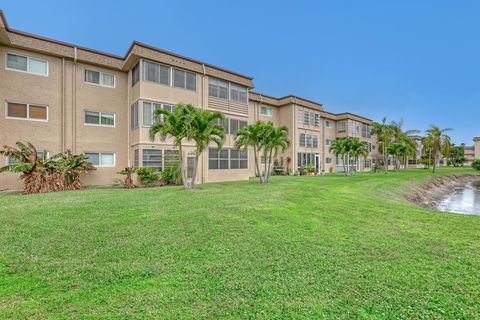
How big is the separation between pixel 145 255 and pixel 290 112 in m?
28.5

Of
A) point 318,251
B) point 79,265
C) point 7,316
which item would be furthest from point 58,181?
point 318,251

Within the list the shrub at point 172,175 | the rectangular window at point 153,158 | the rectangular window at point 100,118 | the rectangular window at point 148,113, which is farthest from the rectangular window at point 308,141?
the rectangular window at point 100,118

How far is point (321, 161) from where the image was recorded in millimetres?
36375

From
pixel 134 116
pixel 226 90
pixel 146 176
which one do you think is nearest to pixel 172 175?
pixel 146 176

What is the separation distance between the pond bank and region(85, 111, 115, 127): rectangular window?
2099 centimetres

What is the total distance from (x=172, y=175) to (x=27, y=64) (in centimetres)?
1058

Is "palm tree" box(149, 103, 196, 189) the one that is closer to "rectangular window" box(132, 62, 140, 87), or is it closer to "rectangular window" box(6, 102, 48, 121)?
"rectangular window" box(132, 62, 140, 87)

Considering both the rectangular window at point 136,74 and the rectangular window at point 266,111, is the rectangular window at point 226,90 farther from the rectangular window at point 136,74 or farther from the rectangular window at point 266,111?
the rectangular window at point 266,111

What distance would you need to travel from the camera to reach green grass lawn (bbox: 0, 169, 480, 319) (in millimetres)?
3250

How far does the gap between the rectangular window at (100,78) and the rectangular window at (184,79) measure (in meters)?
4.37

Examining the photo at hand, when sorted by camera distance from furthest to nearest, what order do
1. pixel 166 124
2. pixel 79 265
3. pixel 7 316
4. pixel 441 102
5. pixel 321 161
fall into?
pixel 441 102 < pixel 321 161 < pixel 166 124 < pixel 79 265 < pixel 7 316

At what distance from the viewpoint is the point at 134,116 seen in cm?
1775

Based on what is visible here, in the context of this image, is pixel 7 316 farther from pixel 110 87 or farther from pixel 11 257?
pixel 110 87

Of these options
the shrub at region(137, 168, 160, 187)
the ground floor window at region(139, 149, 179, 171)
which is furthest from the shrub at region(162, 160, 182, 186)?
the shrub at region(137, 168, 160, 187)
